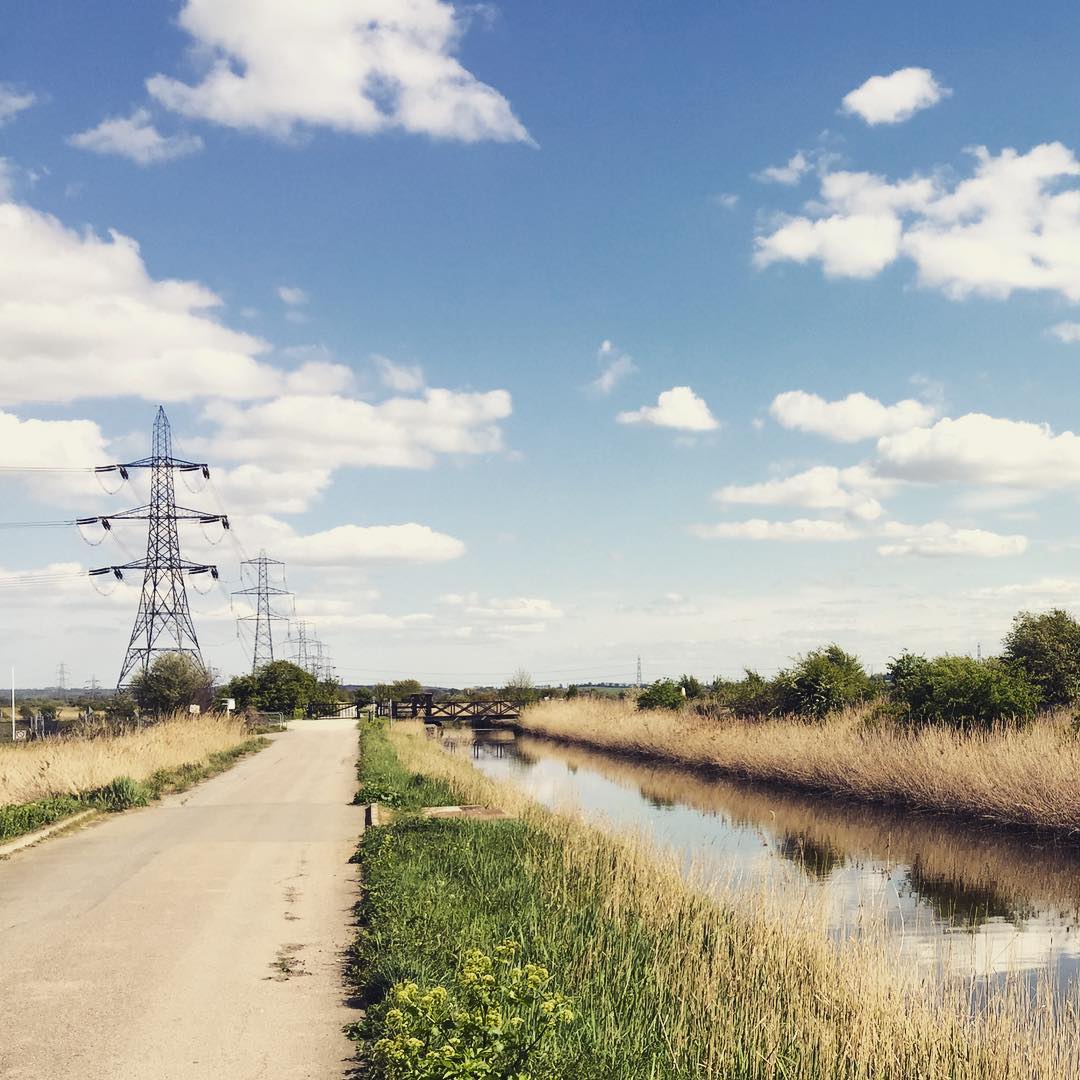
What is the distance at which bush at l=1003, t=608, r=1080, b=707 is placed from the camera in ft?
98.5

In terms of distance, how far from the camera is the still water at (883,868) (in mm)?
12336

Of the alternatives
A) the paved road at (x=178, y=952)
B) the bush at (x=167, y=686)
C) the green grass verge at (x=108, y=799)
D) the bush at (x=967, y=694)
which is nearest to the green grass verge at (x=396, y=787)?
the paved road at (x=178, y=952)

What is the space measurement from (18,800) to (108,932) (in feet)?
39.6

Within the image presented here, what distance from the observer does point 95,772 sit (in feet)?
77.0

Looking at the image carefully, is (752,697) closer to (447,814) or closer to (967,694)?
(967,694)

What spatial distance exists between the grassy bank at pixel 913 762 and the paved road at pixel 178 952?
1384cm

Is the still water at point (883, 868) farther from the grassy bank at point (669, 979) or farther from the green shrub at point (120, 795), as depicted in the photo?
the green shrub at point (120, 795)

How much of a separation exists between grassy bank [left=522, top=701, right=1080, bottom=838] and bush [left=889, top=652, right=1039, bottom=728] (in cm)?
75

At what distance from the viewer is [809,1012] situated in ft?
27.2

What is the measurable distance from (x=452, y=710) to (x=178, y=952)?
73.2 metres

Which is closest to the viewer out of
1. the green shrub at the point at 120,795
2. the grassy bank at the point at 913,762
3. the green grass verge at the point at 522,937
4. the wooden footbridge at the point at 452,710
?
the green grass verge at the point at 522,937

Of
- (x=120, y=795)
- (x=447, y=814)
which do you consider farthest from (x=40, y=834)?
(x=447, y=814)

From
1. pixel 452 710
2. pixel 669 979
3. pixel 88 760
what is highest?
pixel 88 760

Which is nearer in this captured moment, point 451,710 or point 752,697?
point 752,697
